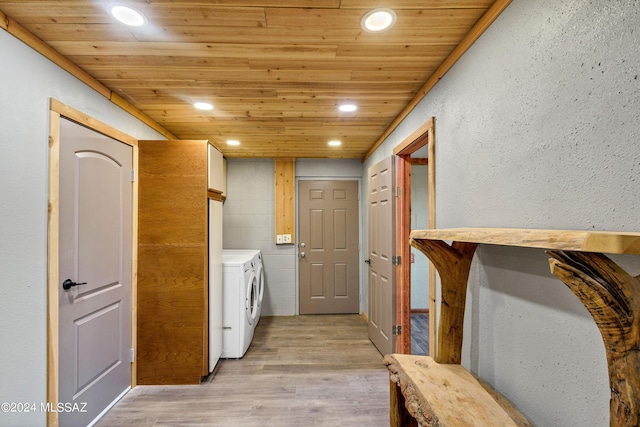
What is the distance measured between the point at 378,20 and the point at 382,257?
197cm

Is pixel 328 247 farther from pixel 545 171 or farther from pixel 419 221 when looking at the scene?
pixel 545 171

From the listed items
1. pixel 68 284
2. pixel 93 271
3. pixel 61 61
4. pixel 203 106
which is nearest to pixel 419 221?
pixel 203 106

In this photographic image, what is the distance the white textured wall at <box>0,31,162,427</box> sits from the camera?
4.05ft

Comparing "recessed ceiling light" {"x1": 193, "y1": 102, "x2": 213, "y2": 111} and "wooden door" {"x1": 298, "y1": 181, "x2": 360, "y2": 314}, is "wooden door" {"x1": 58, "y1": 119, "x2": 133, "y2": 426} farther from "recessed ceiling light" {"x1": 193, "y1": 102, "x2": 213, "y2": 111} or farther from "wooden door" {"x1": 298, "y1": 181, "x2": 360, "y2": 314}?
"wooden door" {"x1": 298, "y1": 181, "x2": 360, "y2": 314}

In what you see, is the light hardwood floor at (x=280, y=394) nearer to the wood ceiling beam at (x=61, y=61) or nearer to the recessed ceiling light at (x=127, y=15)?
the wood ceiling beam at (x=61, y=61)

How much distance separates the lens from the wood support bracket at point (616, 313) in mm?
547

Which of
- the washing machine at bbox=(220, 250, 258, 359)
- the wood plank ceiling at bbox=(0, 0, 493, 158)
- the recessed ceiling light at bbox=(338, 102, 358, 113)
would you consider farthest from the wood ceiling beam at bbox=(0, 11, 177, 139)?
the recessed ceiling light at bbox=(338, 102, 358, 113)

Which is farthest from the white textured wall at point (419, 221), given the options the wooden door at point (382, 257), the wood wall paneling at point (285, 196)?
the wood wall paneling at point (285, 196)

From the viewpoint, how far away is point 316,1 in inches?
45.2

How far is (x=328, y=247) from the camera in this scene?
408 centimetres

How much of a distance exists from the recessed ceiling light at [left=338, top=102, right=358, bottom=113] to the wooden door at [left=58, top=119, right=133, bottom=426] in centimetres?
171

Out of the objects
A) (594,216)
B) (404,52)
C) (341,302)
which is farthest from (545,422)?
(341,302)

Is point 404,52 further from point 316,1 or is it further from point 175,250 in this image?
point 175,250

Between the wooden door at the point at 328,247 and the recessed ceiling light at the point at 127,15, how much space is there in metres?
2.90
